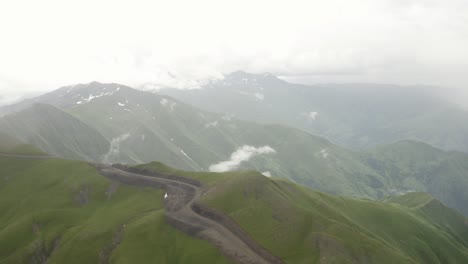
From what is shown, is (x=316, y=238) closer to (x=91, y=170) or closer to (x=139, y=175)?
(x=139, y=175)

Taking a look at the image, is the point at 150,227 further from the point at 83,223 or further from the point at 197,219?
the point at 83,223

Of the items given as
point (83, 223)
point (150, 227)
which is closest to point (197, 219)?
point (150, 227)

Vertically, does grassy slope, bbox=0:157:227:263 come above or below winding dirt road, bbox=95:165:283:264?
below

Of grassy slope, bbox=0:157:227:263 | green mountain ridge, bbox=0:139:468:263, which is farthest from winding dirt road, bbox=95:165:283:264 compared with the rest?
grassy slope, bbox=0:157:227:263

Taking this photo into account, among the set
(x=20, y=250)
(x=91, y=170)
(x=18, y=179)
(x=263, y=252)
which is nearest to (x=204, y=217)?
(x=263, y=252)

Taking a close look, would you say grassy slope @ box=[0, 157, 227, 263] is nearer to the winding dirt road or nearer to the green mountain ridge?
the green mountain ridge

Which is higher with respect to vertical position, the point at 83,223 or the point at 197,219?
the point at 197,219
